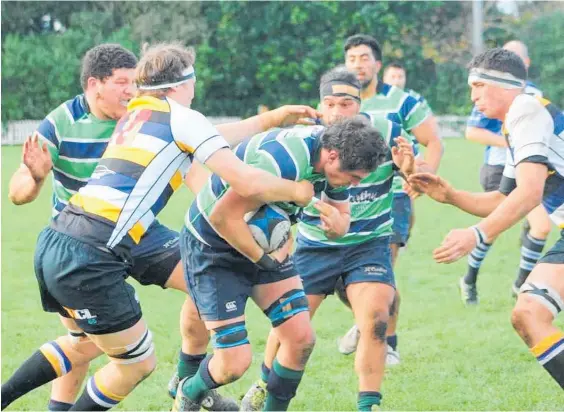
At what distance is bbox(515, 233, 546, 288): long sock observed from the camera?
30.1ft

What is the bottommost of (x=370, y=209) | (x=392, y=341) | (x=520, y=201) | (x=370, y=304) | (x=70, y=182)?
(x=392, y=341)

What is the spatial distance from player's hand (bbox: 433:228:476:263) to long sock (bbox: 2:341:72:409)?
2187 millimetres

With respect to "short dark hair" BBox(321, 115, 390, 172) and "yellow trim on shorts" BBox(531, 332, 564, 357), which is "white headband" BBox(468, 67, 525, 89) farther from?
"yellow trim on shorts" BBox(531, 332, 564, 357)

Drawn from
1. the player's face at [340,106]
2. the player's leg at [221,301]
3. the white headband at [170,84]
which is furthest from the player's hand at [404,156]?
the white headband at [170,84]

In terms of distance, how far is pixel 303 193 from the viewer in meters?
4.86

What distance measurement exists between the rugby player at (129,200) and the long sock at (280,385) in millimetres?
738

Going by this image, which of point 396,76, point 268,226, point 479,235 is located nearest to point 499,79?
point 479,235

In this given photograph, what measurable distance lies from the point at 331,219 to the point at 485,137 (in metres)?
4.31

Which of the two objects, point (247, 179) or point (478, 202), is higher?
point (247, 179)

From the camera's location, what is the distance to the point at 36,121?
37.2 metres

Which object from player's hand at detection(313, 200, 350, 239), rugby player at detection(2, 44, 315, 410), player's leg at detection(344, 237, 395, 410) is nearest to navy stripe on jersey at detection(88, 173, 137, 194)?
rugby player at detection(2, 44, 315, 410)

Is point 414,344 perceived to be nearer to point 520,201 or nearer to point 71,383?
point 520,201

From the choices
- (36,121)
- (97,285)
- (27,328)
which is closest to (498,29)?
(36,121)

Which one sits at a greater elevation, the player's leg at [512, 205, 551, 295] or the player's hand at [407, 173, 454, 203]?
the player's hand at [407, 173, 454, 203]
